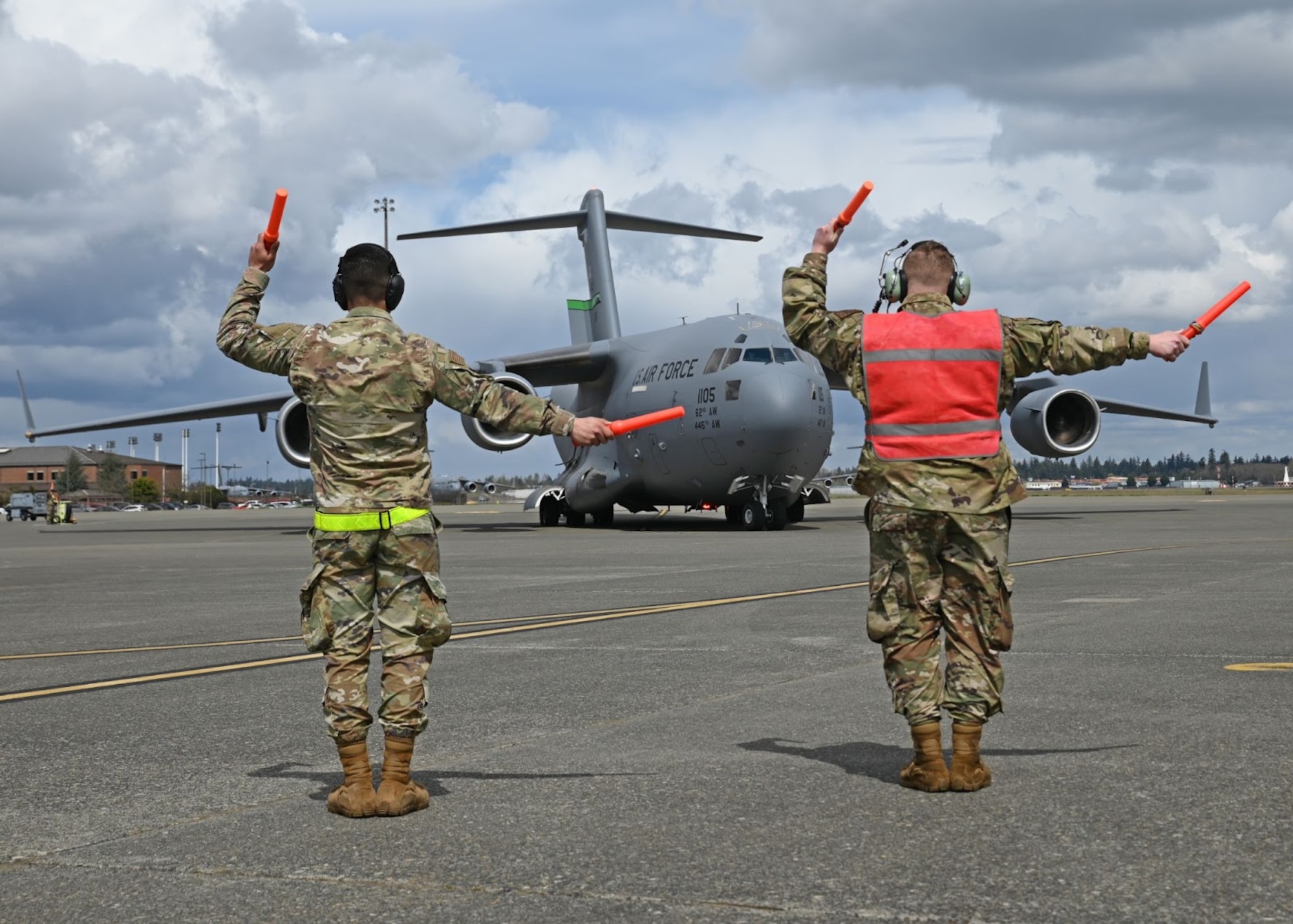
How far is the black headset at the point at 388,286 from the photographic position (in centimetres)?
506

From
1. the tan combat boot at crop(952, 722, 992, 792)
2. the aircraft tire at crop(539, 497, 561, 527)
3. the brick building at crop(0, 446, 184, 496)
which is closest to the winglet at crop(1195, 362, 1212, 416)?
the aircraft tire at crop(539, 497, 561, 527)

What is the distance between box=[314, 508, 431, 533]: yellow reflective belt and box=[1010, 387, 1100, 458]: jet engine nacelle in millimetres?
28221

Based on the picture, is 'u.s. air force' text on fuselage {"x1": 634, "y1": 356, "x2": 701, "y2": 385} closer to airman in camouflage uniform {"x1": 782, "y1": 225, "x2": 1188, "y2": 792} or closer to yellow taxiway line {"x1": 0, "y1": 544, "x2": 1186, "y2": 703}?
yellow taxiway line {"x1": 0, "y1": 544, "x2": 1186, "y2": 703}

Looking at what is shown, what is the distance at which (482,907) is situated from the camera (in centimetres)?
330

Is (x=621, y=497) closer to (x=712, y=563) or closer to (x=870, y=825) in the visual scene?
(x=712, y=563)

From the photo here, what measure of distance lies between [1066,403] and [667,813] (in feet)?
97.9

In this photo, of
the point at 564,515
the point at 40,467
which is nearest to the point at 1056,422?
the point at 564,515

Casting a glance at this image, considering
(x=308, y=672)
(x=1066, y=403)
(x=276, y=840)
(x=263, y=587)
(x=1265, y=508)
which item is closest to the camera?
(x=276, y=840)

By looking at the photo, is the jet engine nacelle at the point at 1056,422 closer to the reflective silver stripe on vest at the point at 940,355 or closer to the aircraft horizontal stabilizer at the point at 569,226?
the aircraft horizontal stabilizer at the point at 569,226

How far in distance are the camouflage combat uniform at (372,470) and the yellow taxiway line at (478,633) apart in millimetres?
3080

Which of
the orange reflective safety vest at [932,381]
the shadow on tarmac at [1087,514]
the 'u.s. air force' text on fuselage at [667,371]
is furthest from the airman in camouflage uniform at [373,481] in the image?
the shadow on tarmac at [1087,514]

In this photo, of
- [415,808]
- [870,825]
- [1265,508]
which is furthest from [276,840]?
[1265,508]

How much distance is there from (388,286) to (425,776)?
181cm

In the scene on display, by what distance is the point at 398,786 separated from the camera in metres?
4.43
